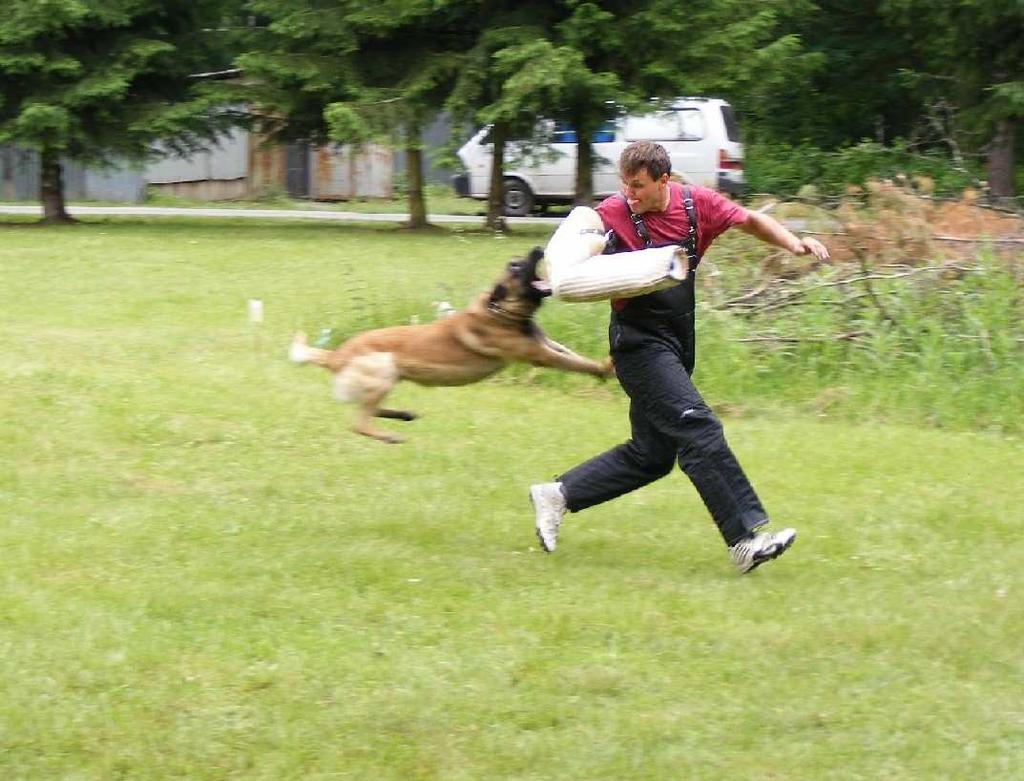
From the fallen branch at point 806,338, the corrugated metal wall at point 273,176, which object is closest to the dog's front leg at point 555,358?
the fallen branch at point 806,338

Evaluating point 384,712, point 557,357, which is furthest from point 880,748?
point 557,357

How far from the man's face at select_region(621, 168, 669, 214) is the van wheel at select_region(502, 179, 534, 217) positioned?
74.7ft

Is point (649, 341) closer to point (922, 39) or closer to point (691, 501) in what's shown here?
point (691, 501)

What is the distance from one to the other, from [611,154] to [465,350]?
19.0 meters

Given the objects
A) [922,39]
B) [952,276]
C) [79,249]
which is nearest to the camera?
[952,276]

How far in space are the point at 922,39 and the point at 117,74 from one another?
46.5 ft

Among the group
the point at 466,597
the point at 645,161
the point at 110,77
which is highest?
the point at 110,77

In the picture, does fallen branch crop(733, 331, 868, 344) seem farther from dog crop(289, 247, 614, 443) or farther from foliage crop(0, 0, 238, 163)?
foliage crop(0, 0, 238, 163)

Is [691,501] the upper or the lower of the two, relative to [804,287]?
lower

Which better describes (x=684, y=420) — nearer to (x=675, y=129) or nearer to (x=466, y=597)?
(x=466, y=597)

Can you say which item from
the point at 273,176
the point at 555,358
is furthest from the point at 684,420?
the point at 273,176

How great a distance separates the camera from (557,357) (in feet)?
23.9

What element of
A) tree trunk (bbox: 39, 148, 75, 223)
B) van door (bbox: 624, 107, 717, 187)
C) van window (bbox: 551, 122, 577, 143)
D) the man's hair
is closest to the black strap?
the man's hair

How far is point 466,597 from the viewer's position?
6.17 m
